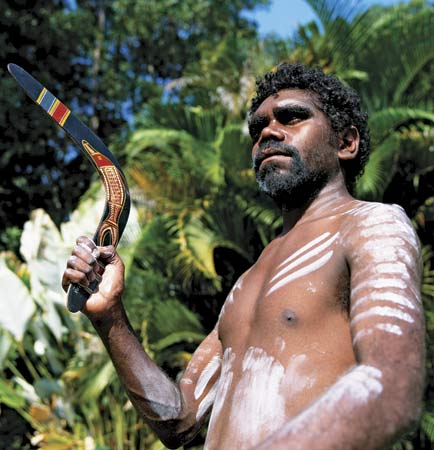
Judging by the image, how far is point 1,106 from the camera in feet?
48.1

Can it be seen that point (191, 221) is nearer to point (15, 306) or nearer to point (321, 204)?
point (15, 306)

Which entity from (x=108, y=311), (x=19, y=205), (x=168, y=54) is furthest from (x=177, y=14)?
(x=108, y=311)

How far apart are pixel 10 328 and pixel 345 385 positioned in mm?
7649

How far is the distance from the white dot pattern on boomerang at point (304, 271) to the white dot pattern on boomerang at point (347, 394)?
46 cm

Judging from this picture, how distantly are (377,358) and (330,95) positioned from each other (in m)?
1.03

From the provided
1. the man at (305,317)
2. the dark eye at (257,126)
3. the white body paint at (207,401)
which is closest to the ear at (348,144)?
the man at (305,317)

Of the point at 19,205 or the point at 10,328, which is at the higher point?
the point at 19,205

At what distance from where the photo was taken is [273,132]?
207cm

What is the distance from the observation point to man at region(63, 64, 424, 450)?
1.34 metres

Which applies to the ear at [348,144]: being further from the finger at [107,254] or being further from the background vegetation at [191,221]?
the background vegetation at [191,221]

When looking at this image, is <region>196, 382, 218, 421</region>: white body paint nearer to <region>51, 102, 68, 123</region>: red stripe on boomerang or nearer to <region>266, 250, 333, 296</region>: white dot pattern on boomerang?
<region>266, 250, 333, 296</region>: white dot pattern on boomerang

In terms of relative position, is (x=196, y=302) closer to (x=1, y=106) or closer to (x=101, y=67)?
(x=1, y=106)

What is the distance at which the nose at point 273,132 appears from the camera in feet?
6.76

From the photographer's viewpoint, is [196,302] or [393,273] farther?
[196,302]
